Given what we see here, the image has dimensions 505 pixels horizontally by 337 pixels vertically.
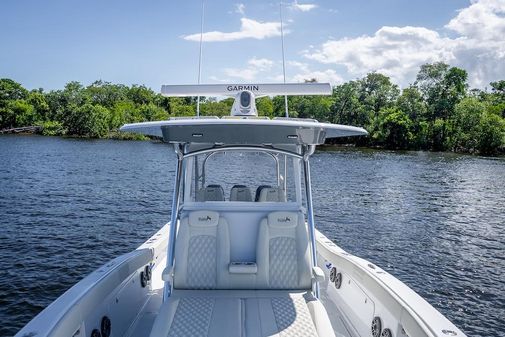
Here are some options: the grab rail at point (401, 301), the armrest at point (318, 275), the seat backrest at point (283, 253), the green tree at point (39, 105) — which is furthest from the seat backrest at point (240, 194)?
the green tree at point (39, 105)

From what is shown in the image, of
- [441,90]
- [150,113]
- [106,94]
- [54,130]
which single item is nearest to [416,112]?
[441,90]

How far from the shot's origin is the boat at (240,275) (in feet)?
13.8

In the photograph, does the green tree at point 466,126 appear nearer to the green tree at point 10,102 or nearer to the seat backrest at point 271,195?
the seat backrest at point 271,195

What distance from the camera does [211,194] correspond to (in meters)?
6.29

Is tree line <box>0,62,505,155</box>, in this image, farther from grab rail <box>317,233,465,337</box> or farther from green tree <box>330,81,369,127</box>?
grab rail <box>317,233,465,337</box>

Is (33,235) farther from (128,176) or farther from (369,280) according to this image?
(128,176)

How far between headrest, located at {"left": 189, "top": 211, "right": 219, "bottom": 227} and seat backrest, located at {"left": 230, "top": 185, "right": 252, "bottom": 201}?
1.22m

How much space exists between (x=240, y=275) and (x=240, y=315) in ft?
2.34

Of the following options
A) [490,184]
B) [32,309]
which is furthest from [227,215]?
[490,184]

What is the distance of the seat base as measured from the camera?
13.6ft

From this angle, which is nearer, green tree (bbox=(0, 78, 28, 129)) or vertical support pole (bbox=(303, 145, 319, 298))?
vertical support pole (bbox=(303, 145, 319, 298))

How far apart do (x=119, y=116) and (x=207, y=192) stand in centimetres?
9170

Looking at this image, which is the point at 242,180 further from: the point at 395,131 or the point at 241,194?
the point at 395,131

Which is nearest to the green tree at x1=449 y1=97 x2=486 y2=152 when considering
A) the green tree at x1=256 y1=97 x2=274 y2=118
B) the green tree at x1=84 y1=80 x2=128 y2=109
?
the green tree at x1=256 y1=97 x2=274 y2=118
